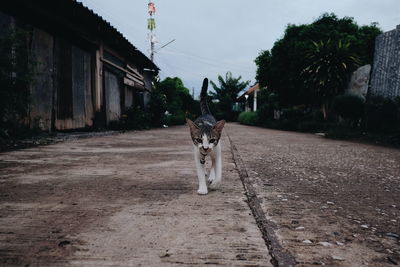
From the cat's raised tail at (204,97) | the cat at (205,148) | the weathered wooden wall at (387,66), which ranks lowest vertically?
the cat at (205,148)

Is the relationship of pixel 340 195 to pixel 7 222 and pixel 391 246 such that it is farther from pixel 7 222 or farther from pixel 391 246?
pixel 7 222

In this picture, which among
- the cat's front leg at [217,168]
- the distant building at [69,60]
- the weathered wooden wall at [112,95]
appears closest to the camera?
the cat's front leg at [217,168]

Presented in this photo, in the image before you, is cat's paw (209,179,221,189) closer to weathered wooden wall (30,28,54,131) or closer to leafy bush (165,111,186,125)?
weathered wooden wall (30,28,54,131)

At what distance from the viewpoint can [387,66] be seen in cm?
991

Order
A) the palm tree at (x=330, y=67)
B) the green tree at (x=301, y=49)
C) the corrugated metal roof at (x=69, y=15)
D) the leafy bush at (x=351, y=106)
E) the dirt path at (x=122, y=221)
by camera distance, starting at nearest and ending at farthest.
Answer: the dirt path at (x=122, y=221) → the corrugated metal roof at (x=69, y=15) → the leafy bush at (x=351, y=106) → the palm tree at (x=330, y=67) → the green tree at (x=301, y=49)

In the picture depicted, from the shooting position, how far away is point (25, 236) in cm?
156

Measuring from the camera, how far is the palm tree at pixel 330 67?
1332 centimetres

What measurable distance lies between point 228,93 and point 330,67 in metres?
29.7

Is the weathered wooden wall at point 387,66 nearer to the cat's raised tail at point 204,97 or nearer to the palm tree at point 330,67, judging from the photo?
the palm tree at point 330,67

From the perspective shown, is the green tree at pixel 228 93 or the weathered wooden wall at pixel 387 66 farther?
the green tree at pixel 228 93

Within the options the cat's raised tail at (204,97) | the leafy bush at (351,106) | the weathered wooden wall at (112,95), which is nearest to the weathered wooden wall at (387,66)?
the leafy bush at (351,106)

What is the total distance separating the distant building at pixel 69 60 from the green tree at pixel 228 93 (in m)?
30.0

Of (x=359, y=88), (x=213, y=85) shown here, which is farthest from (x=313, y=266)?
(x=213, y=85)

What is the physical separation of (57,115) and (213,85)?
36.6 metres
